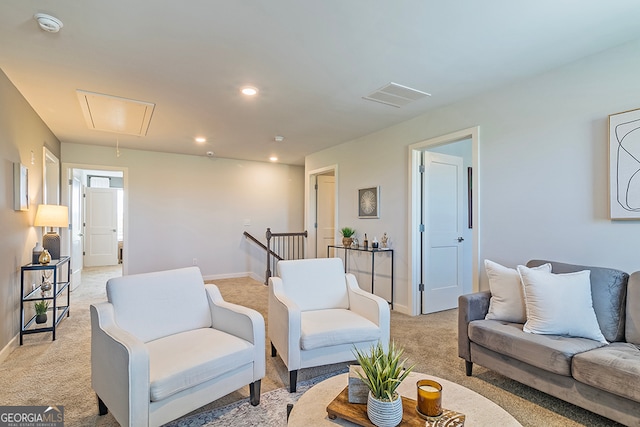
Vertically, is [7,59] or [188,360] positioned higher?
[7,59]

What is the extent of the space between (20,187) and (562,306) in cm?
460

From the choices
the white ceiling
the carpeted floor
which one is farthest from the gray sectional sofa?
the white ceiling

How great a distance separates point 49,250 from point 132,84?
2.16m

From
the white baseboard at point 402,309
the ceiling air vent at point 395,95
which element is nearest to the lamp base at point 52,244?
the ceiling air vent at point 395,95

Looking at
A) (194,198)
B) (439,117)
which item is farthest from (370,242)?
(194,198)

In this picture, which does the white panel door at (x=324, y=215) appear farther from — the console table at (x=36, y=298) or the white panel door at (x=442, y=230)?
the console table at (x=36, y=298)

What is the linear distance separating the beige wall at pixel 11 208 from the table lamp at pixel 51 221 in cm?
9

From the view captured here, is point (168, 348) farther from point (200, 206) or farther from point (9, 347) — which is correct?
point (200, 206)

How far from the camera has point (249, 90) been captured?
3.03 metres

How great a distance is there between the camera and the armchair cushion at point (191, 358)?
1.60 m

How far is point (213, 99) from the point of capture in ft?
10.6

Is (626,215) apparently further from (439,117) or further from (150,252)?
(150,252)

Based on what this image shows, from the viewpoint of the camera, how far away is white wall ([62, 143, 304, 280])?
560 centimetres

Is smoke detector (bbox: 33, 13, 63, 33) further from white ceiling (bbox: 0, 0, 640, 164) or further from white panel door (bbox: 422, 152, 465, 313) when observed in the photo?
white panel door (bbox: 422, 152, 465, 313)
